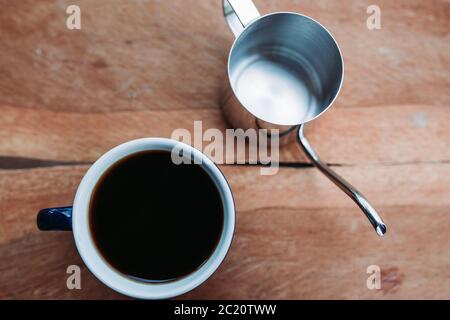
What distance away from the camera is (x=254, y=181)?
2.14ft

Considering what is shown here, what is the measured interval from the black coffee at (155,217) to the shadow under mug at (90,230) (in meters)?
0.01

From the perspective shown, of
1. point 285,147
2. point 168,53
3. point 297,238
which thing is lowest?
point 297,238

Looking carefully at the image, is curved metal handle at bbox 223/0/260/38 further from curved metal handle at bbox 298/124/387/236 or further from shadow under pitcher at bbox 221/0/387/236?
curved metal handle at bbox 298/124/387/236

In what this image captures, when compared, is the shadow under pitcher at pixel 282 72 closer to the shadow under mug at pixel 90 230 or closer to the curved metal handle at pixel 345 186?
the curved metal handle at pixel 345 186

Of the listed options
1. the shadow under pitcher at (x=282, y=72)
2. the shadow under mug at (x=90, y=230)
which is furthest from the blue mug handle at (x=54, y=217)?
the shadow under pitcher at (x=282, y=72)

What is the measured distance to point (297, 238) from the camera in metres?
0.65

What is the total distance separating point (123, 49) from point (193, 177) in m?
0.22

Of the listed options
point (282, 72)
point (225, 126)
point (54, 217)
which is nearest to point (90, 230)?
point (54, 217)

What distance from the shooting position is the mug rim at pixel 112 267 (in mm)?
510

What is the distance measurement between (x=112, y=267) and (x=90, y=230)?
0.05 metres

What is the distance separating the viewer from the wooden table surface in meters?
0.64

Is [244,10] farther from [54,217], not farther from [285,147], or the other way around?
[54,217]
